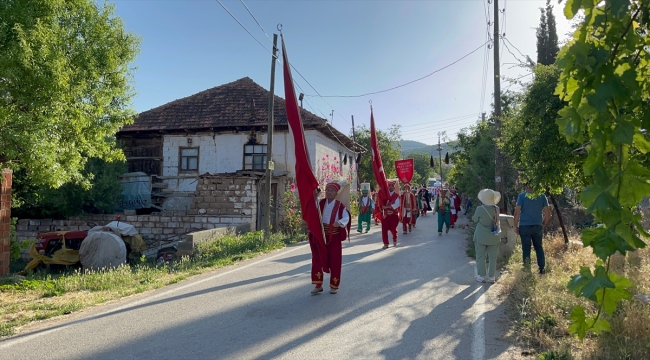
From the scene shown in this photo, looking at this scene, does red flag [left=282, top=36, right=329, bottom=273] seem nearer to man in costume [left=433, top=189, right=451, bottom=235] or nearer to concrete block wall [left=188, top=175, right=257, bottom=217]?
man in costume [left=433, top=189, right=451, bottom=235]

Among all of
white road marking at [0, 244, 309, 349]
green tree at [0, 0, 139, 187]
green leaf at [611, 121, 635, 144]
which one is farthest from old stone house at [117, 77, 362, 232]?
green leaf at [611, 121, 635, 144]

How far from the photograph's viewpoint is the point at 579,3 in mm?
1861

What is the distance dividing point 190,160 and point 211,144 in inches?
54.8

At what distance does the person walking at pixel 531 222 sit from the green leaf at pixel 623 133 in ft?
22.0

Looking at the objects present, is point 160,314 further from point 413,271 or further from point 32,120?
point 413,271

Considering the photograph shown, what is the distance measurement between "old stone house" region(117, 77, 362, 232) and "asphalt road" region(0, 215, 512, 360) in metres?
12.3

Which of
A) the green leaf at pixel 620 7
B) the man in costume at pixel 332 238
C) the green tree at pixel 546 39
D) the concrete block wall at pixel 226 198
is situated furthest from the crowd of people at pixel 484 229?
the green tree at pixel 546 39

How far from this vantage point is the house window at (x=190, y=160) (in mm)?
22516

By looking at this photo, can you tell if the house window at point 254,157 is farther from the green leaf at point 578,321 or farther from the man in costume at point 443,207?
the green leaf at point 578,321

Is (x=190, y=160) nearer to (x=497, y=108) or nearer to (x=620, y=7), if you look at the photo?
(x=497, y=108)

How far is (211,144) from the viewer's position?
22344 millimetres

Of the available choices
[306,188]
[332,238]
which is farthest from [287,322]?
[306,188]

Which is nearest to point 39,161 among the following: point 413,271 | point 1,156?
point 1,156

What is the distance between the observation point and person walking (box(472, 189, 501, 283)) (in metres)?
8.01
